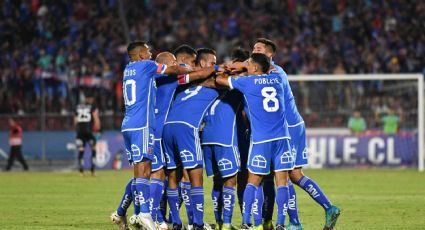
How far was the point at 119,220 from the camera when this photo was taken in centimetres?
1427

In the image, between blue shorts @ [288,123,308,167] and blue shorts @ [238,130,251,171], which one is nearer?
blue shorts @ [288,123,308,167]

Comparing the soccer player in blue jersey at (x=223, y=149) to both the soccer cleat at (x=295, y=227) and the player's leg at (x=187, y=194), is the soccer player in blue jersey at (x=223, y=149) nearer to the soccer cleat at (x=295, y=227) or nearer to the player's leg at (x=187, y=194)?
the player's leg at (x=187, y=194)

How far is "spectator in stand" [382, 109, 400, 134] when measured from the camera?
1241 inches

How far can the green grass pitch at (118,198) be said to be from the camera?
1559 centimetres

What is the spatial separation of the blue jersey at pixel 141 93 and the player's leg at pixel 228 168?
107 cm

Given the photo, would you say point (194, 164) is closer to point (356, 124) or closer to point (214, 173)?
point (214, 173)

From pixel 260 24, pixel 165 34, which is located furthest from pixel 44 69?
pixel 260 24

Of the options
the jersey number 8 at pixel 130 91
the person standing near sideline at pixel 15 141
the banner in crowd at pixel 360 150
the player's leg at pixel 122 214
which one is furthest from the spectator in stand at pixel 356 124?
the jersey number 8 at pixel 130 91

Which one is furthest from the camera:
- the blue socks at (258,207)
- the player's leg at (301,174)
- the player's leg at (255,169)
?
the player's leg at (301,174)

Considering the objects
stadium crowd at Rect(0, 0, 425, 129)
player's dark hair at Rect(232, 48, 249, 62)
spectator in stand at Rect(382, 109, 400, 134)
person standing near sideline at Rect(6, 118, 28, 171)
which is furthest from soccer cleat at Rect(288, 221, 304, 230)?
stadium crowd at Rect(0, 0, 425, 129)

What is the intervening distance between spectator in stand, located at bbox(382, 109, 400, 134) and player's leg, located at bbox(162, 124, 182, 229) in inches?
717

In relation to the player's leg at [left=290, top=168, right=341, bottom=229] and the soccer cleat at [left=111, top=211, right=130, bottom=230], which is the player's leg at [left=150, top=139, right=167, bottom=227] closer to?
the soccer cleat at [left=111, top=211, right=130, bottom=230]

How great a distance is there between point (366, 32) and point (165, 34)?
784cm

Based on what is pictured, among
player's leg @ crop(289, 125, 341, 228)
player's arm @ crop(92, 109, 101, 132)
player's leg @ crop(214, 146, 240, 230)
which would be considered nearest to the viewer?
player's leg @ crop(214, 146, 240, 230)
